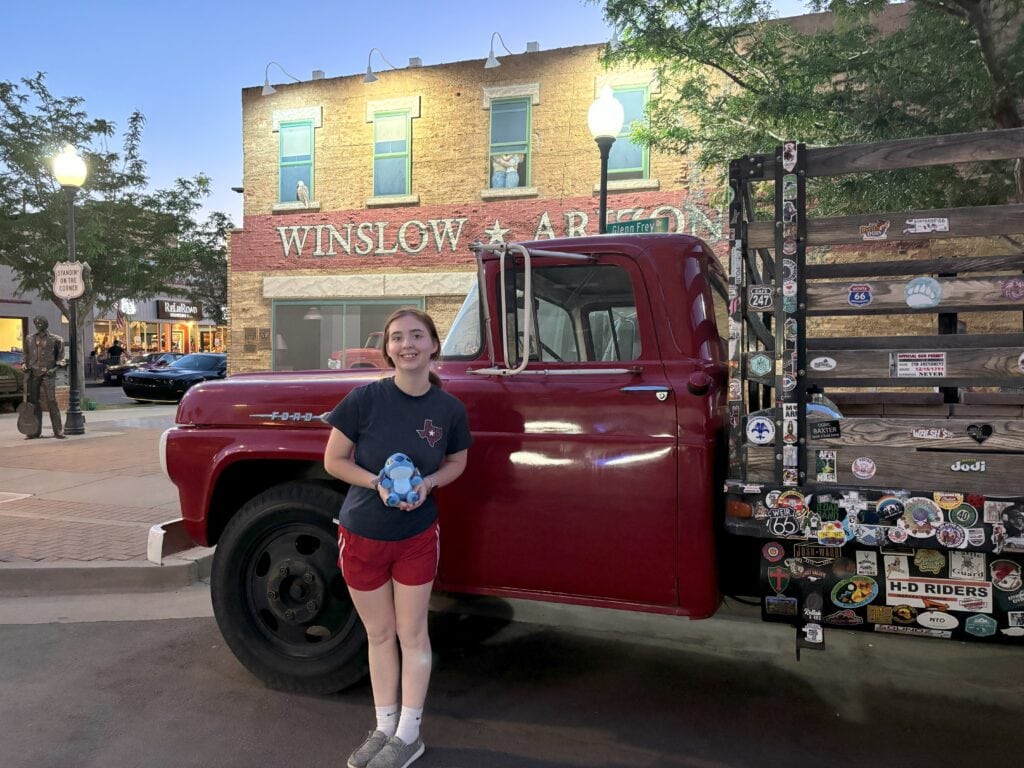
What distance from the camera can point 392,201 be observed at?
15781 millimetres

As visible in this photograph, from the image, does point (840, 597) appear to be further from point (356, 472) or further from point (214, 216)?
point (214, 216)

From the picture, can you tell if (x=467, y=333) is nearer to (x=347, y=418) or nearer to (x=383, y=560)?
(x=347, y=418)

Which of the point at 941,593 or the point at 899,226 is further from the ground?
the point at 899,226

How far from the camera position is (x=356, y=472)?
2.89 meters

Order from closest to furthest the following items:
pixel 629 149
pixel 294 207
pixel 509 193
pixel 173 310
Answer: pixel 629 149, pixel 509 193, pixel 294 207, pixel 173 310

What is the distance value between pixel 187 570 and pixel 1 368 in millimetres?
15979

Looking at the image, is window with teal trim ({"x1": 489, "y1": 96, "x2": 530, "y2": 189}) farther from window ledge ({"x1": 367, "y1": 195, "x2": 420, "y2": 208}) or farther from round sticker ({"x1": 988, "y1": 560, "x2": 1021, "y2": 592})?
round sticker ({"x1": 988, "y1": 560, "x2": 1021, "y2": 592})

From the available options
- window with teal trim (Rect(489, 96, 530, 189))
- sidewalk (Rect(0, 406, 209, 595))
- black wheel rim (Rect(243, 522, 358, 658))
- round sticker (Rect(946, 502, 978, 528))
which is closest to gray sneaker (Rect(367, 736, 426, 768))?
black wheel rim (Rect(243, 522, 358, 658))

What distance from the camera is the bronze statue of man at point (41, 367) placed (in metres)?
12.2

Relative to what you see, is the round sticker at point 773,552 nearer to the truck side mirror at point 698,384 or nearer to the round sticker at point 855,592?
the round sticker at point 855,592

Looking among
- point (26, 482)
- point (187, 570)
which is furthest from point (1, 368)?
point (187, 570)

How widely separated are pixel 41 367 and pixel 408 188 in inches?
291

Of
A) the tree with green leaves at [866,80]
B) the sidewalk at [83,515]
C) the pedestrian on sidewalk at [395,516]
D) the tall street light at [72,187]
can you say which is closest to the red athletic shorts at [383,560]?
the pedestrian on sidewalk at [395,516]

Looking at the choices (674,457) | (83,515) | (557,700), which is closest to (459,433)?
(674,457)
